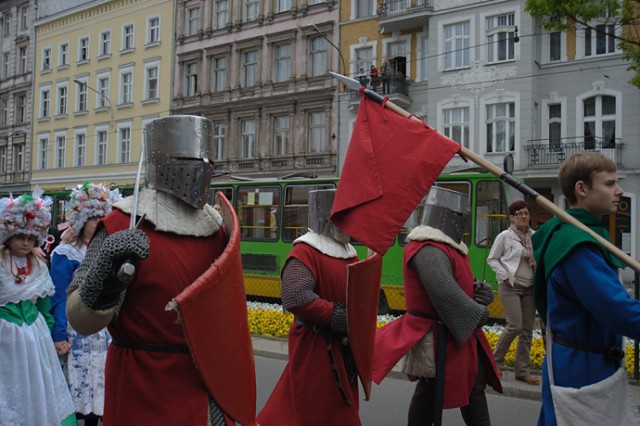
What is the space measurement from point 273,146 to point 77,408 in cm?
2555

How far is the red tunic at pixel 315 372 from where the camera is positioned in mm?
4039

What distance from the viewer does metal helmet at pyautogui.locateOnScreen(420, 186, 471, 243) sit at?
4625 mm

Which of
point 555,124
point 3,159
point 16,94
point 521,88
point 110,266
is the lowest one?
point 110,266

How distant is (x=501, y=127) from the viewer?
935 inches

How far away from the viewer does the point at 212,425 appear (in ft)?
9.25

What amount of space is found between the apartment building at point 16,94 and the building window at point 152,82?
11.9m

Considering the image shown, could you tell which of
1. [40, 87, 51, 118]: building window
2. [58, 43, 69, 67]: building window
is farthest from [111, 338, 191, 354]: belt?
[40, 87, 51, 118]: building window

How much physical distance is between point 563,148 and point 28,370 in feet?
68.0

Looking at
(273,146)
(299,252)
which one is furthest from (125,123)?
(299,252)

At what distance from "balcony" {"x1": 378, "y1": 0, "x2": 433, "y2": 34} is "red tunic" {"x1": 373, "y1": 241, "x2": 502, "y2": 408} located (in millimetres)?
22369

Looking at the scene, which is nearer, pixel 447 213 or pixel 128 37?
pixel 447 213

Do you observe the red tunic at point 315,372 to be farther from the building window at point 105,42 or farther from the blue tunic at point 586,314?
the building window at point 105,42

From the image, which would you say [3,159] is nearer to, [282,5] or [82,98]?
[82,98]

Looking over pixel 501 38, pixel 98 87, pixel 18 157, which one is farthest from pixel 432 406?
pixel 18 157
